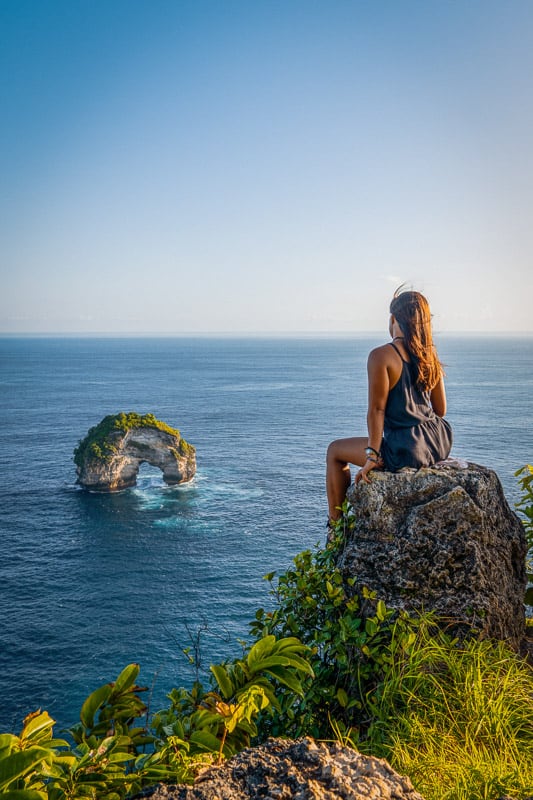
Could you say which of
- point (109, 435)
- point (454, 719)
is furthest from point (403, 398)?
point (109, 435)

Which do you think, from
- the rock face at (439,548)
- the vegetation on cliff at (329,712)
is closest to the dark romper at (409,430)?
the rock face at (439,548)

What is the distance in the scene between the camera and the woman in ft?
16.1

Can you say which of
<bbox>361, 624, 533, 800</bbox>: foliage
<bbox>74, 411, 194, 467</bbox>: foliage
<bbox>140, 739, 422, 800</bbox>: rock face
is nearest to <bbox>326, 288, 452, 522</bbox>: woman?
<bbox>361, 624, 533, 800</bbox>: foliage

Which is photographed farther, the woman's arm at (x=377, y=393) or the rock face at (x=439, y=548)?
the woman's arm at (x=377, y=393)

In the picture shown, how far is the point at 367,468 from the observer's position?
4.80m

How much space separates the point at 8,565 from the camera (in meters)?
40.5

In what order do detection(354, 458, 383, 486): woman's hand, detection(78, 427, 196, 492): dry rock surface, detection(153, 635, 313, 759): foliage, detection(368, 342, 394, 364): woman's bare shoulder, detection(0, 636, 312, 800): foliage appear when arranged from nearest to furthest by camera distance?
detection(0, 636, 312, 800): foliage
detection(153, 635, 313, 759): foliage
detection(354, 458, 383, 486): woman's hand
detection(368, 342, 394, 364): woman's bare shoulder
detection(78, 427, 196, 492): dry rock surface

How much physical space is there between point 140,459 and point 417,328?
58.7 m

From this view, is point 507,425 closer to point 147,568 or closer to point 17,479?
point 147,568

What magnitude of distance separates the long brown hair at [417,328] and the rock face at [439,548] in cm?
93

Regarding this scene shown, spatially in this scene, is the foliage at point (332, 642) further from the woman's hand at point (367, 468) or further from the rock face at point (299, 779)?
the rock face at point (299, 779)

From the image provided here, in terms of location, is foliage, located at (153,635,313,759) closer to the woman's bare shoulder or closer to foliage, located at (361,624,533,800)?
A: foliage, located at (361,624,533,800)

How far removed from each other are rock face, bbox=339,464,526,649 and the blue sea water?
5.06ft

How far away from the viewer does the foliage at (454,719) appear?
9.04ft
